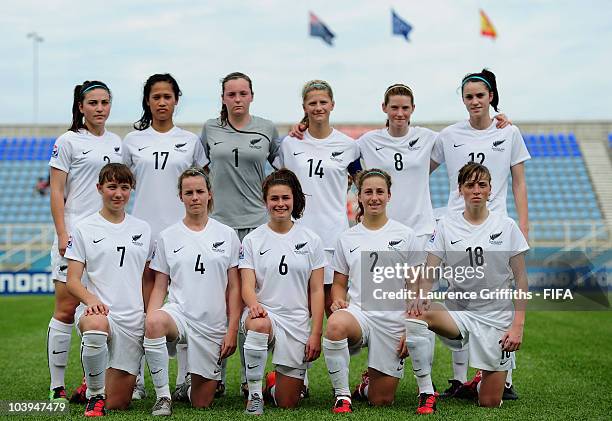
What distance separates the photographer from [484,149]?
16.3 feet

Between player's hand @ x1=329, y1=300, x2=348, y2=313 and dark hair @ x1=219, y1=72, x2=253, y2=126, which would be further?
dark hair @ x1=219, y1=72, x2=253, y2=126

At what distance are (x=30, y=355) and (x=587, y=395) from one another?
4.79m

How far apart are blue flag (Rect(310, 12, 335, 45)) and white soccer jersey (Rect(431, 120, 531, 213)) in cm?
2030

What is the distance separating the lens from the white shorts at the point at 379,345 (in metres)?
4.48

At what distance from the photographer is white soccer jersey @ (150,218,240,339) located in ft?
14.6

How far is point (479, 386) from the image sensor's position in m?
4.66

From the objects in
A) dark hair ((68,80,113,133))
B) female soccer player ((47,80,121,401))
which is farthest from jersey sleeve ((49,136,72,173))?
dark hair ((68,80,113,133))

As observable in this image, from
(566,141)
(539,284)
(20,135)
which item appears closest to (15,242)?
(20,135)

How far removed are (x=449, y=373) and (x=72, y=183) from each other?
314 cm

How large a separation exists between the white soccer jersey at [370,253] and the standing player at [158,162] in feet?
3.50

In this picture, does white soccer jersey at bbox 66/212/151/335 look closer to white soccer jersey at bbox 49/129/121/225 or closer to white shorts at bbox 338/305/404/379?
white soccer jersey at bbox 49/129/121/225

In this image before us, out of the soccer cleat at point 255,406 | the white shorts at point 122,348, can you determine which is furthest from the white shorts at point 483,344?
the white shorts at point 122,348

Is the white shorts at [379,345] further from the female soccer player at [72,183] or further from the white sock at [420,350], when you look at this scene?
the female soccer player at [72,183]

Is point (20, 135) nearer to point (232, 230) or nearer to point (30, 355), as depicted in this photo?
point (30, 355)
